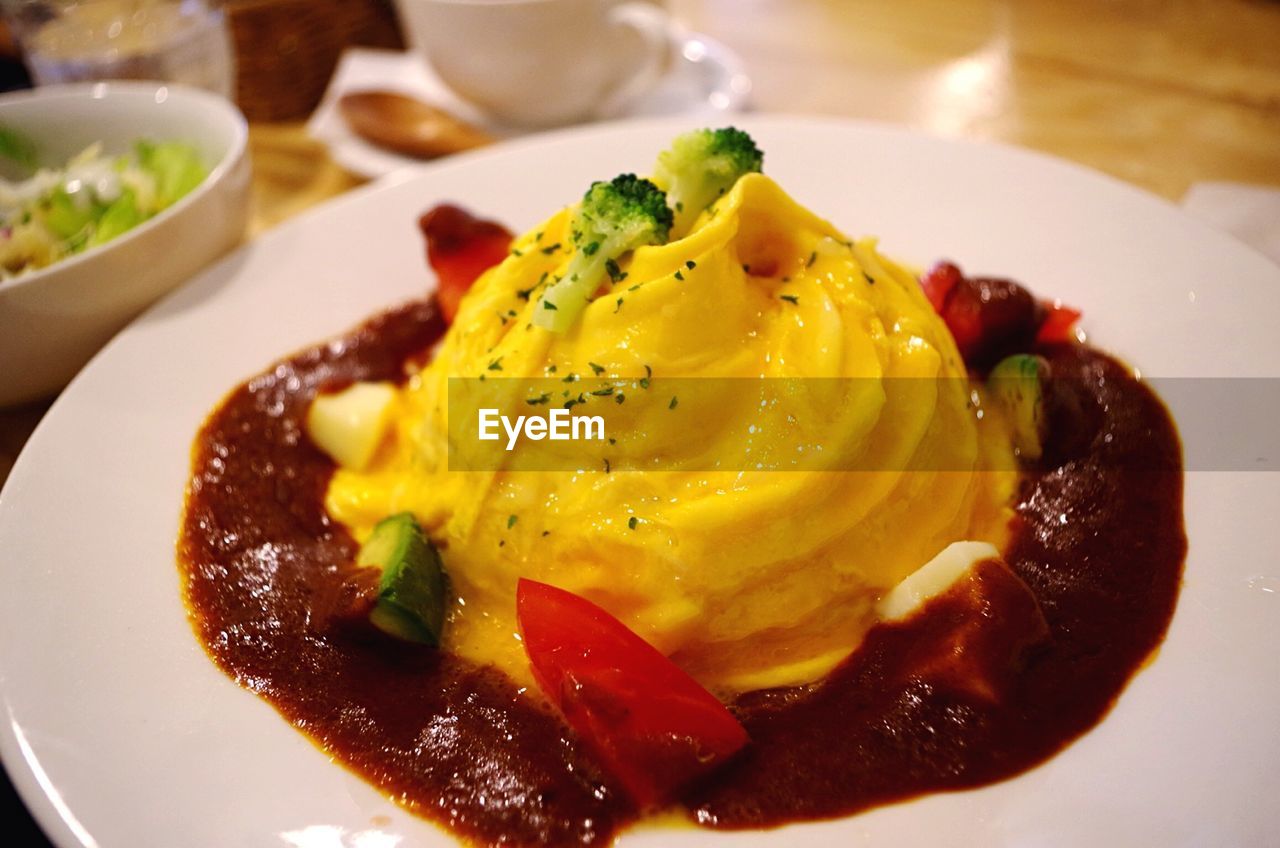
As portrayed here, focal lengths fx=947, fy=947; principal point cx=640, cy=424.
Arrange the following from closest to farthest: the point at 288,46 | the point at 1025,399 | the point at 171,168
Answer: the point at 1025,399, the point at 171,168, the point at 288,46

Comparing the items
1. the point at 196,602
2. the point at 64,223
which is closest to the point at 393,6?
the point at 64,223

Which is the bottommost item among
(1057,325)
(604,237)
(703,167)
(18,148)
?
(18,148)

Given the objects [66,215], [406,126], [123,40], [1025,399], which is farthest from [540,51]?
[1025,399]

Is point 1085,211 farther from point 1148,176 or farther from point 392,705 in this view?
point 392,705

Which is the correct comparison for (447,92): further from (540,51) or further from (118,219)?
(118,219)

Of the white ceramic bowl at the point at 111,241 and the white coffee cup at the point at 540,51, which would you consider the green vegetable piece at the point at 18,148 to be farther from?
the white coffee cup at the point at 540,51

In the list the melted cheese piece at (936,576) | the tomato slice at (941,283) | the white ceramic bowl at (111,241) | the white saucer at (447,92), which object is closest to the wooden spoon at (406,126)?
the white saucer at (447,92)

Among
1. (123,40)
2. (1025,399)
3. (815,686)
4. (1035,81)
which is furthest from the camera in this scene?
(1035,81)

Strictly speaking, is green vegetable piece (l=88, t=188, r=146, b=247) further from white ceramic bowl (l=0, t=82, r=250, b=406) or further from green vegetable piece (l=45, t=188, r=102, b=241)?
white ceramic bowl (l=0, t=82, r=250, b=406)
